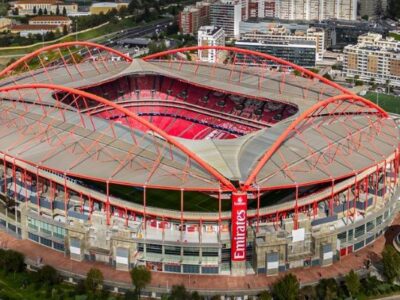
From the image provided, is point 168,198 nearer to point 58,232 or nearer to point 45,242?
point 58,232

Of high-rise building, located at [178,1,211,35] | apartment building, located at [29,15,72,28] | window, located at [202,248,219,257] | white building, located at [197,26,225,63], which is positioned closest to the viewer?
window, located at [202,248,219,257]

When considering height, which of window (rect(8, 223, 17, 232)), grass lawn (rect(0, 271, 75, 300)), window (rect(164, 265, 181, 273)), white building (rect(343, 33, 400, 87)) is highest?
white building (rect(343, 33, 400, 87))

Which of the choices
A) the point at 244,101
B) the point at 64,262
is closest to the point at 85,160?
the point at 64,262

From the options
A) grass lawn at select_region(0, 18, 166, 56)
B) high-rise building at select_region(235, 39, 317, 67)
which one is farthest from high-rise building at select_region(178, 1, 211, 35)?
high-rise building at select_region(235, 39, 317, 67)

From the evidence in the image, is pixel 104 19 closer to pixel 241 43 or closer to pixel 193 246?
pixel 241 43

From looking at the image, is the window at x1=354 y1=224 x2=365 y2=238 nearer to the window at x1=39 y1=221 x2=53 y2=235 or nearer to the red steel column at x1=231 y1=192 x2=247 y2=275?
the red steel column at x1=231 y1=192 x2=247 y2=275

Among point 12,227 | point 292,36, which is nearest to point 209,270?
point 12,227

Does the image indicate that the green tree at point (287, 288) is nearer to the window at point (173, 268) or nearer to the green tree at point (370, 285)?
the green tree at point (370, 285)
